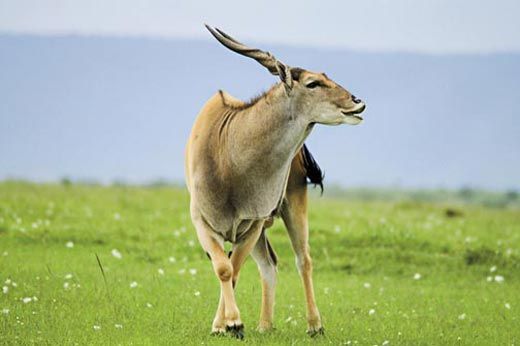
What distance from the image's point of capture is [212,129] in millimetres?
10109

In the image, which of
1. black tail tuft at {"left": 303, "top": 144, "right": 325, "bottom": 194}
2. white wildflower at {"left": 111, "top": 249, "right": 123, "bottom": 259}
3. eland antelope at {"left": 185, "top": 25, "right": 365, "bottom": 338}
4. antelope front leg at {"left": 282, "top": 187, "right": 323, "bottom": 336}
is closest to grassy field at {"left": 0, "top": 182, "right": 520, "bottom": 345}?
A: white wildflower at {"left": 111, "top": 249, "right": 123, "bottom": 259}

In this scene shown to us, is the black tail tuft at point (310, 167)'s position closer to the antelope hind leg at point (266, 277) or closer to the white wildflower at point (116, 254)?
the antelope hind leg at point (266, 277)

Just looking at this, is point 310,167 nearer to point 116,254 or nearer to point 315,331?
point 315,331

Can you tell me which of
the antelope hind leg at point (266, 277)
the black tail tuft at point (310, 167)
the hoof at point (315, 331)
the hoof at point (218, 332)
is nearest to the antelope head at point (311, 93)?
the black tail tuft at point (310, 167)

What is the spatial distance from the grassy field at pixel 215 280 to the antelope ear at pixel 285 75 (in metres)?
2.26

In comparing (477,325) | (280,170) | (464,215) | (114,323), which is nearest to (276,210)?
(280,170)

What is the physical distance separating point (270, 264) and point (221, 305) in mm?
1181

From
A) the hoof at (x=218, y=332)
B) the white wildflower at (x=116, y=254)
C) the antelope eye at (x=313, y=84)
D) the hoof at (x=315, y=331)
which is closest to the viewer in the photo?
the antelope eye at (x=313, y=84)

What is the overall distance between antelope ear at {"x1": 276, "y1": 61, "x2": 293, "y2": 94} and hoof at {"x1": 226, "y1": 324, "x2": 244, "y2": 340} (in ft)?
6.89

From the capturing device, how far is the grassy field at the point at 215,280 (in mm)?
10523

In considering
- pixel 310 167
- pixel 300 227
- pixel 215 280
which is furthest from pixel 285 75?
pixel 215 280

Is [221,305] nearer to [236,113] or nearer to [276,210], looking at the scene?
[276,210]

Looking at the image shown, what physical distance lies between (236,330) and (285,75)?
2273mm

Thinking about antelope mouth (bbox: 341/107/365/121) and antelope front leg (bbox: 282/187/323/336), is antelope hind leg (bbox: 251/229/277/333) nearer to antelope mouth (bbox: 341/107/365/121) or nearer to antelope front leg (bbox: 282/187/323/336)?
antelope front leg (bbox: 282/187/323/336)
